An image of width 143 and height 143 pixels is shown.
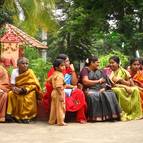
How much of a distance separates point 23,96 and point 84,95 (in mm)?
1226

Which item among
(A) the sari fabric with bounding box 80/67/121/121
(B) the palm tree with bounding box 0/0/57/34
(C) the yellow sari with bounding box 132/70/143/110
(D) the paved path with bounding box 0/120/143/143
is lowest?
(D) the paved path with bounding box 0/120/143/143

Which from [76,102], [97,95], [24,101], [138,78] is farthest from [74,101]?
[138,78]

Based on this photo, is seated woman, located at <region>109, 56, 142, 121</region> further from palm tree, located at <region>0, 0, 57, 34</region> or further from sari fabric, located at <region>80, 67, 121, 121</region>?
palm tree, located at <region>0, 0, 57, 34</region>

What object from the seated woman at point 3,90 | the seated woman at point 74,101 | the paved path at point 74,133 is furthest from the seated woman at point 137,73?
the seated woman at point 3,90

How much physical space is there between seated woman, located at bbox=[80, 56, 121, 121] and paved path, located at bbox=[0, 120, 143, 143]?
0.25 m

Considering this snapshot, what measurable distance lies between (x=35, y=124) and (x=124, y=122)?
1.80m

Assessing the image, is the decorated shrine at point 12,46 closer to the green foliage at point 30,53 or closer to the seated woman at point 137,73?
the green foliage at point 30,53

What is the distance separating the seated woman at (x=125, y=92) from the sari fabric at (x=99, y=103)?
0.79ft

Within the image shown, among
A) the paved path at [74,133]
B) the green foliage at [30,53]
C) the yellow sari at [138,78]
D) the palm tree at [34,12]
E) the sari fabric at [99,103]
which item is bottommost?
the paved path at [74,133]

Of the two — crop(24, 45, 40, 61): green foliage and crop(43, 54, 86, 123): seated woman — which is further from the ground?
crop(24, 45, 40, 61): green foliage

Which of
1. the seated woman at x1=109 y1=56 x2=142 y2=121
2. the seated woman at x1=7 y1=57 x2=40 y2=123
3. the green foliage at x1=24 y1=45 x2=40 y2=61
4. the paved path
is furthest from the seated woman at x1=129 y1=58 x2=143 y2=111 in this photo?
the green foliage at x1=24 y1=45 x2=40 y2=61

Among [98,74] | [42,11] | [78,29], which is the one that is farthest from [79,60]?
[98,74]

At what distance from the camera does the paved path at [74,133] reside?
24.9ft

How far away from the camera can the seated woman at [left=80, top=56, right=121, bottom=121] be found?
9.54 metres
